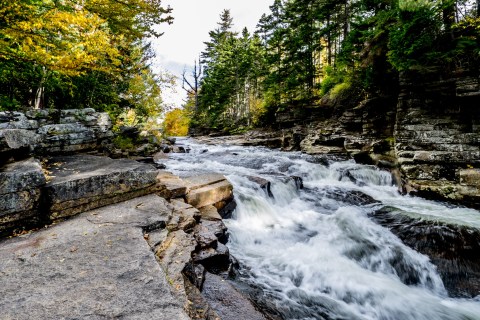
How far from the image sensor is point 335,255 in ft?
18.5

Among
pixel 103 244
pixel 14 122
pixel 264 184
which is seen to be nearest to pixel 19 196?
pixel 103 244

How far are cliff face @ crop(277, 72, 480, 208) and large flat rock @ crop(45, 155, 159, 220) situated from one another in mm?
9077

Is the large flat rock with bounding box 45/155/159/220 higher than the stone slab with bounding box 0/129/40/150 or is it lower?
lower

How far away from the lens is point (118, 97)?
52.1 feet

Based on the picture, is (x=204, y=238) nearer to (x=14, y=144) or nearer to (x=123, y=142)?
(x=14, y=144)

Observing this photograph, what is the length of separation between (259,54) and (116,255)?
3753 cm

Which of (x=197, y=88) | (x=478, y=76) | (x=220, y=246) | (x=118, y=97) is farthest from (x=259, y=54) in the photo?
(x=220, y=246)

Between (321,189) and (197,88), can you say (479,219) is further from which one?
(197,88)

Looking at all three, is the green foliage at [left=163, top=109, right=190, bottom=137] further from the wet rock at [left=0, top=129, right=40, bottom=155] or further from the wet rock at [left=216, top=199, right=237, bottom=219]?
the wet rock at [left=0, top=129, right=40, bottom=155]

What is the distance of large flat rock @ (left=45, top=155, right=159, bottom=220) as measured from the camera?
426 centimetres

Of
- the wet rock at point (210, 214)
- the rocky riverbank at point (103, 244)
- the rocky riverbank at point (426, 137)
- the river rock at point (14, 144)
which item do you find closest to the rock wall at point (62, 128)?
the rocky riverbank at point (103, 244)

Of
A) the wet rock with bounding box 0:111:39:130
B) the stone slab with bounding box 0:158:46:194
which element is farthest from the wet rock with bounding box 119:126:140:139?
the stone slab with bounding box 0:158:46:194

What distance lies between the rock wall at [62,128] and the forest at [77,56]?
1692mm

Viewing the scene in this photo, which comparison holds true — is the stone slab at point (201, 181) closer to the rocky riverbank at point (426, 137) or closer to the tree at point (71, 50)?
the tree at point (71, 50)
